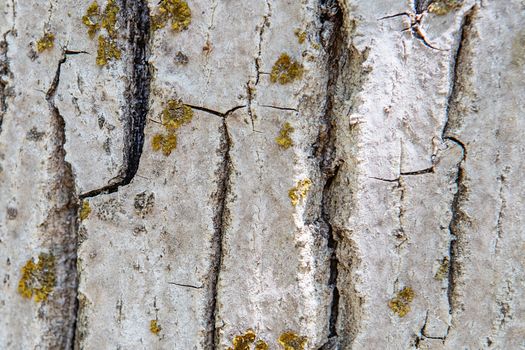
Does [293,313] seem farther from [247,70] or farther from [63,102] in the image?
[63,102]

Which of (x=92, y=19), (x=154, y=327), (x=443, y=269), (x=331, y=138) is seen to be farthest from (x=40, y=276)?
(x=443, y=269)

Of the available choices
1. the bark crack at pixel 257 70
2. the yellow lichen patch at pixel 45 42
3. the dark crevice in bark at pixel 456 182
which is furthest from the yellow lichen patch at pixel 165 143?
the dark crevice in bark at pixel 456 182

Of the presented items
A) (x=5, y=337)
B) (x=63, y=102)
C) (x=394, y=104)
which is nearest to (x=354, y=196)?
(x=394, y=104)

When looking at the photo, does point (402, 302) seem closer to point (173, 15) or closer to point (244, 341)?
point (244, 341)

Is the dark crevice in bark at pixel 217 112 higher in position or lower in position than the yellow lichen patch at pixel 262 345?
higher

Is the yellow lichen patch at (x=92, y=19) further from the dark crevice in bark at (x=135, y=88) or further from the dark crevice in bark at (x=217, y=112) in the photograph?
the dark crevice in bark at (x=217, y=112)

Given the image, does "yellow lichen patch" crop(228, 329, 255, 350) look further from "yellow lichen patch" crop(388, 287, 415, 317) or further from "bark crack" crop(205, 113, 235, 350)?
"yellow lichen patch" crop(388, 287, 415, 317)

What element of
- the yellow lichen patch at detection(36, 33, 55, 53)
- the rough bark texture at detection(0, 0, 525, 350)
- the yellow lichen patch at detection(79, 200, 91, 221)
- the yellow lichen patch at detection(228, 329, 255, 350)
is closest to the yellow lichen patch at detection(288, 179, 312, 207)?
the rough bark texture at detection(0, 0, 525, 350)
